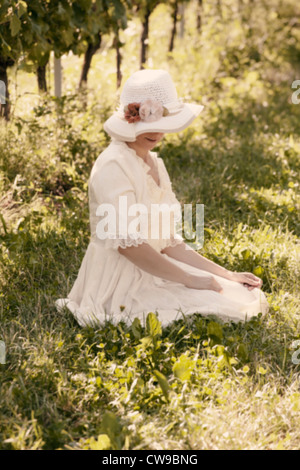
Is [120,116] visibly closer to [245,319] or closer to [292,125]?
[245,319]

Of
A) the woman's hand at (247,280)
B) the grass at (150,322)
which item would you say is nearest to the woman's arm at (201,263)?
the woman's hand at (247,280)

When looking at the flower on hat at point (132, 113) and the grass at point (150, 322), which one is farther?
the flower on hat at point (132, 113)

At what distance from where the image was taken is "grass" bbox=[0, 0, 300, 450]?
2.14 m

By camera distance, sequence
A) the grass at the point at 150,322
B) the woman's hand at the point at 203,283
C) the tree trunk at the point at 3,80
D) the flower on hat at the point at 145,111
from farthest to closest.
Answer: the tree trunk at the point at 3,80, the woman's hand at the point at 203,283, the flower on hat at the point at 145,111, the grass at the point at 150,322

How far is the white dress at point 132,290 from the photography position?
2.66 meters

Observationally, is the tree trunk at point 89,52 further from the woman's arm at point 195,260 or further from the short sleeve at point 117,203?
the short sleeve at point 117,203

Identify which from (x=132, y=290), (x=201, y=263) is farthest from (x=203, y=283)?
(x=132, y=290)

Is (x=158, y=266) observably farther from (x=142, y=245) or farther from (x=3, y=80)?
(x=3, y=80)

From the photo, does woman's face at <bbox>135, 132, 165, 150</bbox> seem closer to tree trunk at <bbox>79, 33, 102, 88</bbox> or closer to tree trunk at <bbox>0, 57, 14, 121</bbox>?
tree trunk at <bbox>0, 57, 14, 121</bbox>

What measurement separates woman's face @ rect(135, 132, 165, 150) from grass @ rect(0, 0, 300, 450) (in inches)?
31.0

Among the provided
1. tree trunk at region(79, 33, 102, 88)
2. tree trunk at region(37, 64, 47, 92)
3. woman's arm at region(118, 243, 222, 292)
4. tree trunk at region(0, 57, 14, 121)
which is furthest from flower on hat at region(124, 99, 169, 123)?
tree trunk at region(79, 33, 102, 88)

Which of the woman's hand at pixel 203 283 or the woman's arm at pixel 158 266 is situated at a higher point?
the woman's arm at pixel 158 266

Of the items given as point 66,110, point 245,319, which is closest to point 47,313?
point 245,319

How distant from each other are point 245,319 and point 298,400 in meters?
0.56
